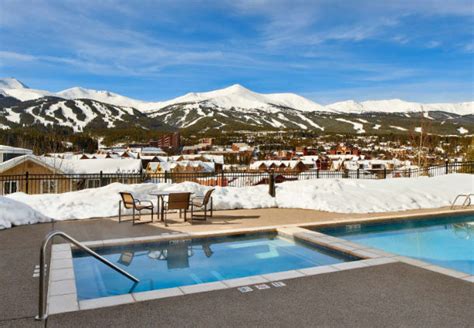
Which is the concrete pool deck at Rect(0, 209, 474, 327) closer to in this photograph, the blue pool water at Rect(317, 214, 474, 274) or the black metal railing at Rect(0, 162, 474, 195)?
the blue pool water at Rect(317, 214, 474, 274)

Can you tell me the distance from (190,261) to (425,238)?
5.80 meters

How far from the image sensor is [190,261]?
22.2 ft

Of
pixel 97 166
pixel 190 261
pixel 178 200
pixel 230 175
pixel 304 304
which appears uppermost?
pixel 230 175

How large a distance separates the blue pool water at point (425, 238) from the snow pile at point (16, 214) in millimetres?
6799

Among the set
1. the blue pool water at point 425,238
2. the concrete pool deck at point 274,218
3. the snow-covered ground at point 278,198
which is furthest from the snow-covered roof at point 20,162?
the blue pool water at point 425,238

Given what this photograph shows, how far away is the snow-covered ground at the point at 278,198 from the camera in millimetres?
9750

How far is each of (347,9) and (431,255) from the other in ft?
36.2

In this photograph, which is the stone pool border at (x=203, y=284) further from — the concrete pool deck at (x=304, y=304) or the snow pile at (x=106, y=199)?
the snow pile at (x=106, y=199)

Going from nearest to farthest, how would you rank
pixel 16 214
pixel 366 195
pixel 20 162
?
pixel 16 214, pixel 366 195, pixel 20 162

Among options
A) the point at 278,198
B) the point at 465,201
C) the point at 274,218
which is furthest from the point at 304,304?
the point at 465,201

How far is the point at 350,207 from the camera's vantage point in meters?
11.6

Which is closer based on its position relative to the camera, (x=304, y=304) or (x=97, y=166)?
(x=304, y=304)

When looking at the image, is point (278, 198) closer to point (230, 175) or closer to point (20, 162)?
point (230, 175)

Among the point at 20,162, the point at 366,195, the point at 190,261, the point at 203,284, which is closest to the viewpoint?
the point at 203,284
